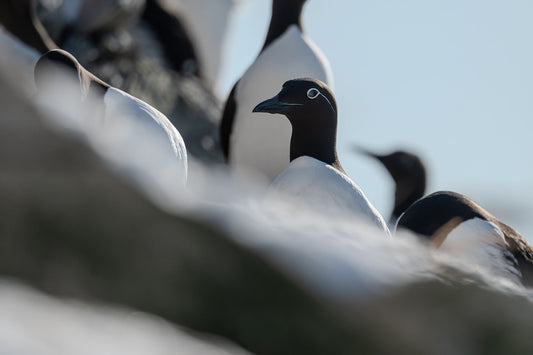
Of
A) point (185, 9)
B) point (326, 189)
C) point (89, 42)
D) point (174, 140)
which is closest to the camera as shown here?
point (326, 189)

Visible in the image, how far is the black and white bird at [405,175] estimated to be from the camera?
672cm

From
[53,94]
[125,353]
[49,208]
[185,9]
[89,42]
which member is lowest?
[125,353]

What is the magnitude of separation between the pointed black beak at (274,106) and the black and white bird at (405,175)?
6.71 feet

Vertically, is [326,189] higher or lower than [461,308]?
higher

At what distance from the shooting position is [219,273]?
1693 mm

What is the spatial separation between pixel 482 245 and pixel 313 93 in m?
1.38

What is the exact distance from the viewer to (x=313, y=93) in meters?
5.02

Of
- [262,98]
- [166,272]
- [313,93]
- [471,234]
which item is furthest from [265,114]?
[166,272]

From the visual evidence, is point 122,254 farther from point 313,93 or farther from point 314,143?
point 313,93

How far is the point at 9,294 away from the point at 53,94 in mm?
434

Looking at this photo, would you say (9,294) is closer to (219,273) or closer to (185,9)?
(219,273)

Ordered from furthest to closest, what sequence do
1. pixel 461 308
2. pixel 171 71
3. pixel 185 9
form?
1. pixel 185 9
2. pixel 171 71
3. pixel 461 308

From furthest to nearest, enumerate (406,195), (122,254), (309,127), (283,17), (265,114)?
1. (283,17)
2. (406,195)
3. (265,114)
4. (309,127)
5. (122,254)

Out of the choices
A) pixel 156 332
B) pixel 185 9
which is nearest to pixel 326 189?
pixel 156 332
